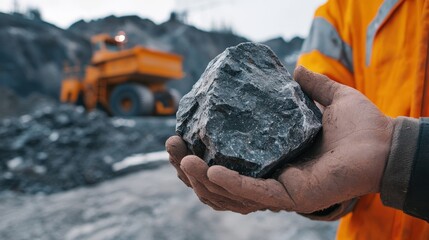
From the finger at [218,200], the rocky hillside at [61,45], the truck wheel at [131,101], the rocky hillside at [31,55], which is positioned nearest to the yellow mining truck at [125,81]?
the truck wheel at [131,101]

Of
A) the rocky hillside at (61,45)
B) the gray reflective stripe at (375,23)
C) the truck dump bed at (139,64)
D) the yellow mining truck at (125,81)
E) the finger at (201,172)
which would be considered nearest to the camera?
the finger at (201,172)

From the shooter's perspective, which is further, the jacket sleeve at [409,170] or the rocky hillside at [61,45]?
the rocky hillside at [61,45]

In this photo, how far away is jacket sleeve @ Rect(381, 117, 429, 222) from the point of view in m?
0.88

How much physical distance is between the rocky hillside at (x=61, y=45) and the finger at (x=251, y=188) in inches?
551

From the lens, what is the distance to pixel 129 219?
3766mm

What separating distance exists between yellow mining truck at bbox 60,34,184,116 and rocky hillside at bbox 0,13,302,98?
6.04 meters

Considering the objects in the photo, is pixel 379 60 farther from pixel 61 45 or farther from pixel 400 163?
pixel 61 45

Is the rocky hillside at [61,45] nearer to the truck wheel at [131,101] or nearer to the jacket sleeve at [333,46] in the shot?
the truck wheel at [131,101]

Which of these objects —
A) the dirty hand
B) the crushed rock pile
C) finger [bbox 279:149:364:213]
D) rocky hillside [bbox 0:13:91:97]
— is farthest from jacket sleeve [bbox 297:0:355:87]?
rocky hillside [bbox 0:13:91:97]

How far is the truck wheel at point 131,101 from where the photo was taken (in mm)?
9844

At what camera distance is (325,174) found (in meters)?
0.97

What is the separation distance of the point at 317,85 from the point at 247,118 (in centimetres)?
28

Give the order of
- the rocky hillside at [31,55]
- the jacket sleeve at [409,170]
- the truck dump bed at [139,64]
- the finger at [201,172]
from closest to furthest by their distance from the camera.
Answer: the jacket sleeve at [409,170] < the finger at [201,172] < the truck dump bed at [139,64] < the rocky hillside at [31,55]

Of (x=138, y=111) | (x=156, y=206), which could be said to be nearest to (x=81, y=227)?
(x=156, y=206)
